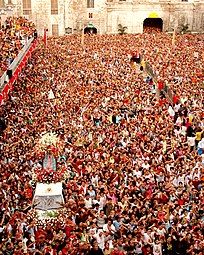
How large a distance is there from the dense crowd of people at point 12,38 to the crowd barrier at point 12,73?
0.93 feet

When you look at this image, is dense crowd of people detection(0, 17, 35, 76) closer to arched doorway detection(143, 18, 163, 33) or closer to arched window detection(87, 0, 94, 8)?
A: arched window detection(87, 0, 94, 8)

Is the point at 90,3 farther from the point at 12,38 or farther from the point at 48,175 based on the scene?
the point at 48,175

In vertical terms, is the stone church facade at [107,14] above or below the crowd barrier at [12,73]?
above

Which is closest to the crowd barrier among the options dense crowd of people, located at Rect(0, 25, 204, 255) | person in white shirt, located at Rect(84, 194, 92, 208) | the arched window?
dense crowd of people, located at Rect(0, 25, 204, 255)

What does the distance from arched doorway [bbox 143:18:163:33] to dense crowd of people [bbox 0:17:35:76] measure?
18.8m

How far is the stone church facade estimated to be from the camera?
56938mm

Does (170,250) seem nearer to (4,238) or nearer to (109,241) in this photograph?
(109,241)

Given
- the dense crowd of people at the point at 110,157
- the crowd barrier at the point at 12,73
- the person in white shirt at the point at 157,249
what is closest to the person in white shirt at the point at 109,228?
the dense crowd of people at the point at 110,157

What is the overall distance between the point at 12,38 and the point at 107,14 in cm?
2336

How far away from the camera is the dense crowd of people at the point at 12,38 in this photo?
29.5 meters

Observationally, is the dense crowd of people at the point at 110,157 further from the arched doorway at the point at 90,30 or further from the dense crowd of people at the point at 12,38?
the arched doorway at the point at 90,30

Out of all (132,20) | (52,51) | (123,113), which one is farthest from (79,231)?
(132,20)

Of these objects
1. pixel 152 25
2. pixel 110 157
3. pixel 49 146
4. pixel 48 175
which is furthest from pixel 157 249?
pixel 152 25

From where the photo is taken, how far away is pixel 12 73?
87.0ft
